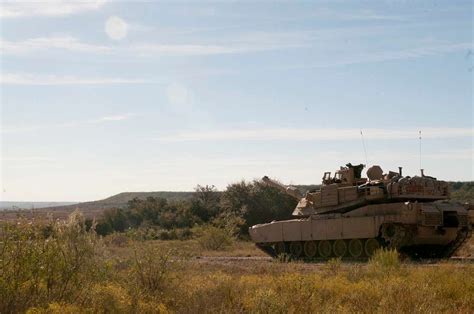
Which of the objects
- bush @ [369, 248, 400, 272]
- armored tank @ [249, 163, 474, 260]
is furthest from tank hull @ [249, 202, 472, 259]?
bush @ [369, 248, 400, 272]

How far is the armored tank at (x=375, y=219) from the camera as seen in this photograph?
23828 mm

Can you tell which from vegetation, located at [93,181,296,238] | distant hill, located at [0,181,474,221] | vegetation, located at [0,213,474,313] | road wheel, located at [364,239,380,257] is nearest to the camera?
vegetation, located at [0,213,474,313]

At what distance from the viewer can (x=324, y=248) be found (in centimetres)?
2684

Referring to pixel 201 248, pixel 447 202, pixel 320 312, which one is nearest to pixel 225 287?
pixel 320 312

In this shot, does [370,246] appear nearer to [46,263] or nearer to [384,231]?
[384,231]

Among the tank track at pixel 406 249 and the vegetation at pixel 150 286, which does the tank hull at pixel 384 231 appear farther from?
the vegetation at pixel 150 286

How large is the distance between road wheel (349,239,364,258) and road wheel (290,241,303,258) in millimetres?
2637

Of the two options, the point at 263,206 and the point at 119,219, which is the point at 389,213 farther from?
the point at 119,219

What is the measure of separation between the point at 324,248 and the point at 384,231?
11.1 feet

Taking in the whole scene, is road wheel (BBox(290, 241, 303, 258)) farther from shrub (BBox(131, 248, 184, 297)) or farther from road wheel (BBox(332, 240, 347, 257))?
shrub (BBox(131, 248, 184, 297))

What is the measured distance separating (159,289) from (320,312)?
3.66 meters

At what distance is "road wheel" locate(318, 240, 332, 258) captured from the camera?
2666 centimetres

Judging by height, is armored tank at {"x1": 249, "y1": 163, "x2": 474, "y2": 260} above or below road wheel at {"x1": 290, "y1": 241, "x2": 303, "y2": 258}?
above

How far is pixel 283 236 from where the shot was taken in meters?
28.2
